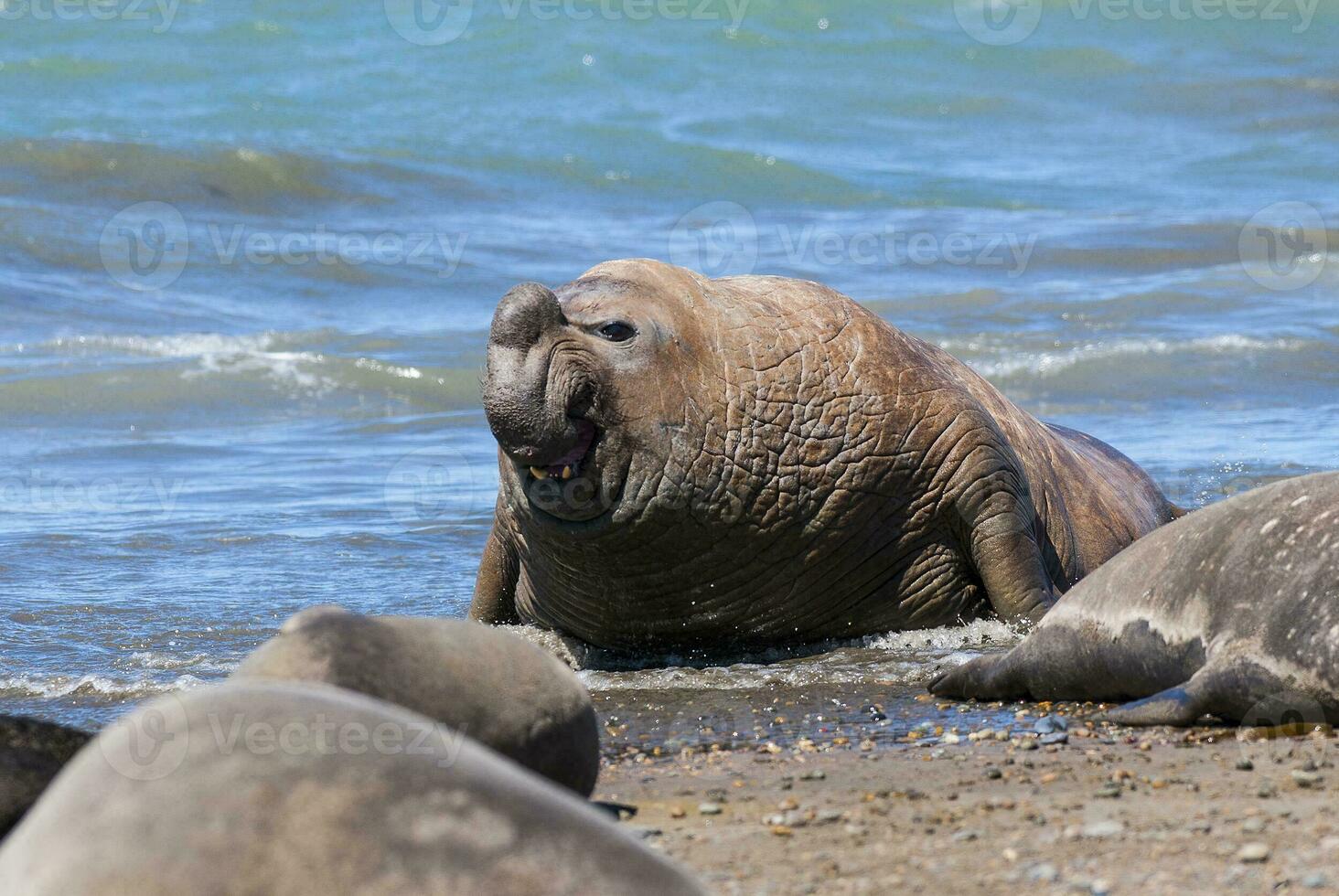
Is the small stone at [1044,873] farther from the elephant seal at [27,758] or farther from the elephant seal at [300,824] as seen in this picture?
the elephant seal at [27,758]

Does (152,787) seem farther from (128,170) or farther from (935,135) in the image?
(935,135)

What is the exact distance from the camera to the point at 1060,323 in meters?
18.8

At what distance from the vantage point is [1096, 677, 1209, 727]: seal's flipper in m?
5.21

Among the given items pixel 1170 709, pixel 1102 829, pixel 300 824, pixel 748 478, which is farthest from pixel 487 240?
pixel 300 824

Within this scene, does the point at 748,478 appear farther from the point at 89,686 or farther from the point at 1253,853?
the point at 1253,853

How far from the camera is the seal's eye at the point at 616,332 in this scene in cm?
667

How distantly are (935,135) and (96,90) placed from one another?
1449 centimetres

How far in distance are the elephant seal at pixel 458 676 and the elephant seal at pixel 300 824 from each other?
104 centimetres

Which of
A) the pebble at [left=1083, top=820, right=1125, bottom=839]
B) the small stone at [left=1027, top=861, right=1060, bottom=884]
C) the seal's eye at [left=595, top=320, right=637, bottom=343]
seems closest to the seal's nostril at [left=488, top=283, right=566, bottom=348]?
the seal's eye at [left=595, top=320, right=637, bottom=343]

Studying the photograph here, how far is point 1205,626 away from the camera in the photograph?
5.48m

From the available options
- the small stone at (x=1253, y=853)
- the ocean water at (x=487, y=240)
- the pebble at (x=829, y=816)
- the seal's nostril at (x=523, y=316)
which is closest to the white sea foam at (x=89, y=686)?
the ocean water at (x=487, y=240)

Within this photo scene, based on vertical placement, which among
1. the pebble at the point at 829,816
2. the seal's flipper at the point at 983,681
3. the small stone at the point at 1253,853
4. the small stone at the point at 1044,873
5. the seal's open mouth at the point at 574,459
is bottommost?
the seal's flipper at the point at 983,681

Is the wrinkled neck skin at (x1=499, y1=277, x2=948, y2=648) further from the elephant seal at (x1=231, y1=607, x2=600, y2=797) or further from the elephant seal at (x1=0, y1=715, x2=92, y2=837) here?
the elephant seal at (x1=0, y1=715, x2=92, y2=837)

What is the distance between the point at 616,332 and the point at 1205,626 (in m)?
2.34
